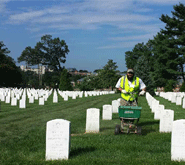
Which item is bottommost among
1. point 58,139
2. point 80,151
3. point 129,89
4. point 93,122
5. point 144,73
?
point 80,151

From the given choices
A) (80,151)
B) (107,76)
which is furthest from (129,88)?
(107,76)

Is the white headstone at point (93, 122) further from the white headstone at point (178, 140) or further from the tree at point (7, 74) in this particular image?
the tree at point (7, 74)

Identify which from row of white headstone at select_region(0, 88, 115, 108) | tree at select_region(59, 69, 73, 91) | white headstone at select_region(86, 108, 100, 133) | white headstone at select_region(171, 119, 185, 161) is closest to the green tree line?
row of white headstone at select_region(0, 88, 115, 108)

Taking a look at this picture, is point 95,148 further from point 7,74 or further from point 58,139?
point 7,74

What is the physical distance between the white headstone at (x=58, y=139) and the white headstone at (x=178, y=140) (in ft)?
7.89

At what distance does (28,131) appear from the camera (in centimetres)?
1112

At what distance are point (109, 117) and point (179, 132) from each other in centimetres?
789

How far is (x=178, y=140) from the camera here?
6.83 m

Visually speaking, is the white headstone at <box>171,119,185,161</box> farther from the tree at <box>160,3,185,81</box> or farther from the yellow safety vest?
the tree at <box>160,3,185,81</box>

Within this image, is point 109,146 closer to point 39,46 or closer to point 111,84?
point 111,84

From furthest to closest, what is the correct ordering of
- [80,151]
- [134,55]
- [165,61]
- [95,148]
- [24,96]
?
[134,55] → [165,61] → [24,96] → [95,148] → [80,151]

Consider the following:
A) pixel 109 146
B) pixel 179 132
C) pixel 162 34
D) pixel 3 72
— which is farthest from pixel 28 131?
pixel 3 72

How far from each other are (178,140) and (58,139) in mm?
2732

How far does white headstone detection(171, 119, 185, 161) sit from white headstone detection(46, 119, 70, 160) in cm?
240
